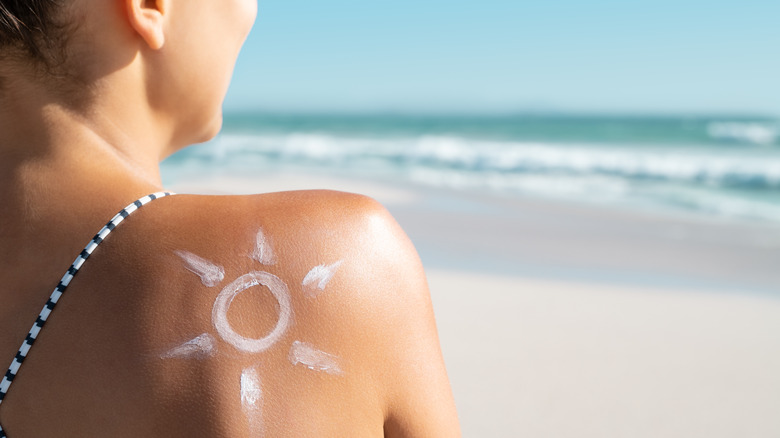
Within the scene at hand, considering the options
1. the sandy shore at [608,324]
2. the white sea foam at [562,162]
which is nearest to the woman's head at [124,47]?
the sandy shore at [608,324]

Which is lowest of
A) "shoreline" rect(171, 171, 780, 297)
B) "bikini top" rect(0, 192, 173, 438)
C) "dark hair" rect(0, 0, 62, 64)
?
"bikini top" rect(0, 192, 173, 438)

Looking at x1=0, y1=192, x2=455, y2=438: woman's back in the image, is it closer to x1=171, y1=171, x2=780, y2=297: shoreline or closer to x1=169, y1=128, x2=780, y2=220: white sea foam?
x1=171, y1=171, x2=780, y2=297: shoreline

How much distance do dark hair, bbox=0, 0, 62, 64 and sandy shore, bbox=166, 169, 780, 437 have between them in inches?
89.3

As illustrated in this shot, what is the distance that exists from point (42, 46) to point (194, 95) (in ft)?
0.60

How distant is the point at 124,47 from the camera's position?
77cm

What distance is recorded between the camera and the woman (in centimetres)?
64

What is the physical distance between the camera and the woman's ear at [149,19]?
0.75m

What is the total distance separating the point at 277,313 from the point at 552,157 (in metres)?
13.5

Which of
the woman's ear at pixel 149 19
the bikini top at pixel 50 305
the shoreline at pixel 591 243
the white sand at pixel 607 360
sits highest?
the shoreline at pixel 591 243

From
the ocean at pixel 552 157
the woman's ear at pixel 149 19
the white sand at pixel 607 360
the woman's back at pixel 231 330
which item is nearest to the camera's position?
the woman's back at pixel 231 330

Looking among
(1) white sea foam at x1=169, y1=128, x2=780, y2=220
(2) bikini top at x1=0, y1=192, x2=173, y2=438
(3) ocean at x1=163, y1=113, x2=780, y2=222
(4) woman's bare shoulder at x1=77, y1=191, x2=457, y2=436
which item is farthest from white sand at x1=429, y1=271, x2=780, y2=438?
(1) white sea foam at x1=169, y1=128, x2=780, y2=220

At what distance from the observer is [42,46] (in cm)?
74

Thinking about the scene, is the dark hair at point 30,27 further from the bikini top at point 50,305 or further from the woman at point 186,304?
the bikini top at point 50,305

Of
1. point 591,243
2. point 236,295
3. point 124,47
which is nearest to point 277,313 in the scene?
point 236,295
